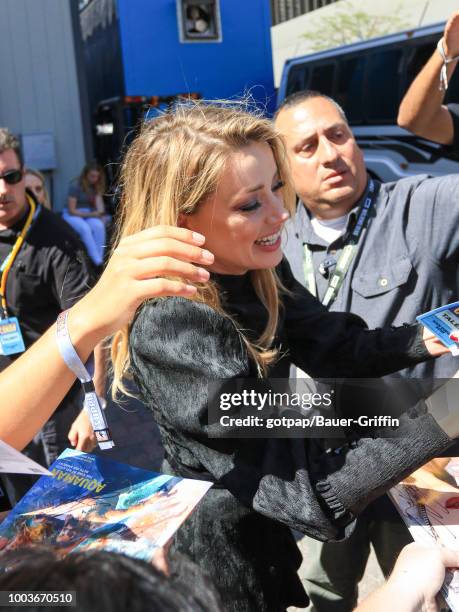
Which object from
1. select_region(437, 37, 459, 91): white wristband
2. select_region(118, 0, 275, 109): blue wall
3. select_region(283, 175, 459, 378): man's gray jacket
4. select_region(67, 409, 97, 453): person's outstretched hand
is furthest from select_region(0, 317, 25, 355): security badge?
select_region(118, 0, 275, 109): blue wall

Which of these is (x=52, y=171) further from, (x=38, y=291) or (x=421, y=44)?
(x=38, y=291)

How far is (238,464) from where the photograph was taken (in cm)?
135

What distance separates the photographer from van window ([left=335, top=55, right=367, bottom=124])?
37.3 ft

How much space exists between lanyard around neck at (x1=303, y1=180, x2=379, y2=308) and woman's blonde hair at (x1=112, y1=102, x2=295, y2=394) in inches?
21.0

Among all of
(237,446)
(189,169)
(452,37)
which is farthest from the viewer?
(452,37)

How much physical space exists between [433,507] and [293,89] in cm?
1295

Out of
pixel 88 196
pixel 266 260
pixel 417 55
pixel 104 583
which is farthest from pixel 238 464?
pixel 417 55

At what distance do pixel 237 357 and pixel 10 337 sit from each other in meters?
1.82

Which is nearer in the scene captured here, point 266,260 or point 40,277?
point 266,260

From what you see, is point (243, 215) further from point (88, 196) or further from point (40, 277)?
point (88, 196)

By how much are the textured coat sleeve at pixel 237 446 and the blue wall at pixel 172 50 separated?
10.3 metres

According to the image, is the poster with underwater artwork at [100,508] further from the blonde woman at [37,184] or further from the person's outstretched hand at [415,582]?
the blonde woman at [37,184]

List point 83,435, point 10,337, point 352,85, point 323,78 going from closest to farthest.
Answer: point 83,435 < point 10,337 < point 352,85 < point 323,78

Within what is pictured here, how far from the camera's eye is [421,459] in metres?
1.31
